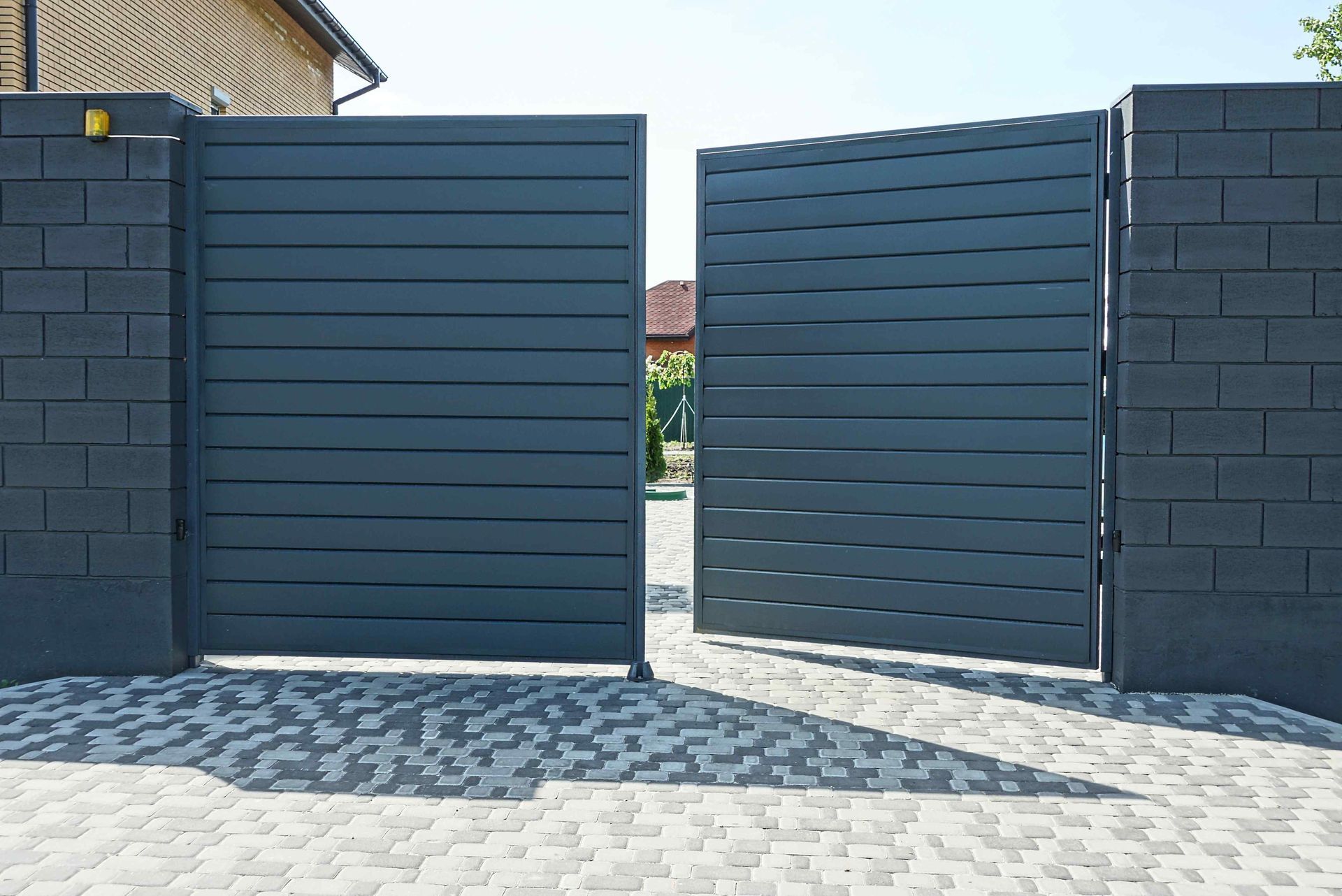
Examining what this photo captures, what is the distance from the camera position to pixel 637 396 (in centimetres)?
550

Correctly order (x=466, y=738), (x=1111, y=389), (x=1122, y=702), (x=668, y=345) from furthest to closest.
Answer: (x=668, y=345) < (x=1111, y=389) < (x=1122, y=702) < (x=466, y=738)

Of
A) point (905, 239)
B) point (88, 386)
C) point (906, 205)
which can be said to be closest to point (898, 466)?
point (905, 239)

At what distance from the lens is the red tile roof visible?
3922 centimetres

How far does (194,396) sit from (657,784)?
347 cm

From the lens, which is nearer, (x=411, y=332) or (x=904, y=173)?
(x=411, y=332)

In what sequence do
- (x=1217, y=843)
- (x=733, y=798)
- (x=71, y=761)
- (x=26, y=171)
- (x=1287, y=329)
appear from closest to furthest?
(x=1217, y=843), (x=733, y=798), (x=71, y=761), (x=1287, y=329), (x=26, y=171)

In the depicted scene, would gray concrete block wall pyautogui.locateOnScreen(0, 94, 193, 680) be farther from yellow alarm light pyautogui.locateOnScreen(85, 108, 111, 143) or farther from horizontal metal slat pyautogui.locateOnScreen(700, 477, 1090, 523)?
horizontal metal slat pyautogui.locateOnScreen(700, 477, 1090, 523)

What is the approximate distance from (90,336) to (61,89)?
329 inches

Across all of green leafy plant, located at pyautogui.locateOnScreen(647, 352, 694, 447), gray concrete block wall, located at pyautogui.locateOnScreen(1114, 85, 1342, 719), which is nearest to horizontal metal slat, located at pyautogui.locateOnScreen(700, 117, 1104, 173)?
gray concrete block wall, located at pyautogui.locateOnScreen(1114, 85, 1342, 719)

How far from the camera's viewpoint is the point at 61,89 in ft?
38.7

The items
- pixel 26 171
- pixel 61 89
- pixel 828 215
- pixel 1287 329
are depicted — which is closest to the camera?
pixel 1287 329

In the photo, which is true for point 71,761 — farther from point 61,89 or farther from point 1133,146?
point 61,89

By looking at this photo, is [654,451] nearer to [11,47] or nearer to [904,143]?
[11,47]

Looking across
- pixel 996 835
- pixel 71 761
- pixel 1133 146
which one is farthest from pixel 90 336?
pixel 1133 146
